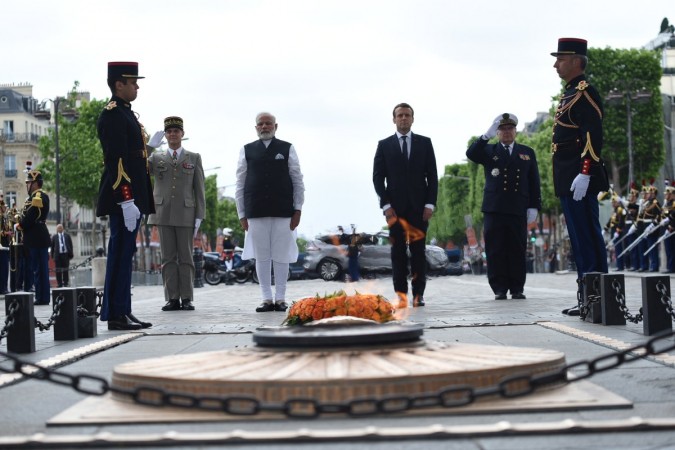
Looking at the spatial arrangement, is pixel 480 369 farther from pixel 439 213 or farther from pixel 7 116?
pixel 439 213

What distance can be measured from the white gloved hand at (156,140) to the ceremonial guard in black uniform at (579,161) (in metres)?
4.42

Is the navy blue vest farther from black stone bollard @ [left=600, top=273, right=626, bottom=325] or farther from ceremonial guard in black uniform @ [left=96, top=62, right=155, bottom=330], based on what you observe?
black stone bollard @ [left=600, top=273, right=626, bottom=325]

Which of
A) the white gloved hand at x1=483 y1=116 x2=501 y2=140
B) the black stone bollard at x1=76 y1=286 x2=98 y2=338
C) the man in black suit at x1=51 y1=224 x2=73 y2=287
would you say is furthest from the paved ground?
the man in black suit at x1=51 y1=224 x2=73 y2=287

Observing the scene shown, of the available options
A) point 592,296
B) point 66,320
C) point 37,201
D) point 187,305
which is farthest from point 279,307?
point 37,201

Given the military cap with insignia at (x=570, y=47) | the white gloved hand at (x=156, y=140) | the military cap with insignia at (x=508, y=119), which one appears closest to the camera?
the military cap with insignia at (x=570, y=47)

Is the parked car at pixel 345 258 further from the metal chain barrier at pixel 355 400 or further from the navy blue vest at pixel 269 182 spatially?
the metal chain barrier at pixel 355 400

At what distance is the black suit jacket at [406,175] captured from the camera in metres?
13.4

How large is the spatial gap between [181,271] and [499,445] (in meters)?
10.5

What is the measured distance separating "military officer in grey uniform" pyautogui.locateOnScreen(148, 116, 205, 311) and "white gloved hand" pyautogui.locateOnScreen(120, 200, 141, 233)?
3509 millimetres

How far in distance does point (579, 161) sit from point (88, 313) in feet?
15.5

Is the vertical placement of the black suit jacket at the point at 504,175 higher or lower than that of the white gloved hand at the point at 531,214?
higher

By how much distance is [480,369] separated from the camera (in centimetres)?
453

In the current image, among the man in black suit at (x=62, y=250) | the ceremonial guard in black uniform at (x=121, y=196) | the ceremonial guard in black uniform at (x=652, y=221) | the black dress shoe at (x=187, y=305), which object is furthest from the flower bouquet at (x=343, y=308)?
the man in black suit at (x=62, y=250)

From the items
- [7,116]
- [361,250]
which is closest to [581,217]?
[361,250]
